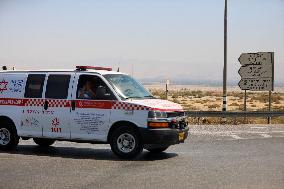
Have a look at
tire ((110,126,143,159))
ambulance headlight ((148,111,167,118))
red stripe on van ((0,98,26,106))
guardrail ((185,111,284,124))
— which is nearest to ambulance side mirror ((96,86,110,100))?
tire ((110,126,143,159))

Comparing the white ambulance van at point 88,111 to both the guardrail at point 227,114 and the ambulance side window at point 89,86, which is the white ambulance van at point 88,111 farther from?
the guardrail at point 227,114

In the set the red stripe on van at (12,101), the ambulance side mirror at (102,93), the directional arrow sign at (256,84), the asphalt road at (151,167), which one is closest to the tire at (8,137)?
the asphalt road at (151,167)

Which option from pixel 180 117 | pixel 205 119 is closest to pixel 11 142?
pixel 180 117

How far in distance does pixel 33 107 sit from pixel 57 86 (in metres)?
0.77

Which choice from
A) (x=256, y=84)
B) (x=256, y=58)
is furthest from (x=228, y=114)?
(x=256, y=58)

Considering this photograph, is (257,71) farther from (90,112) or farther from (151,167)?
(151,167)

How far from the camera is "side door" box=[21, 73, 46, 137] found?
Answer: 12.5 meters

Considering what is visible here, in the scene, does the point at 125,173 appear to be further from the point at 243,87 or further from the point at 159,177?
the point at 243,87

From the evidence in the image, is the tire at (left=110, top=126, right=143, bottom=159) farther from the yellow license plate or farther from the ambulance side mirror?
the yellow license plate

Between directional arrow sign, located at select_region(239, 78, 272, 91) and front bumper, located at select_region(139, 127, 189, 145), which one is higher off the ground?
directional arrow sign, located at select_region(239, 78, 272, 91)

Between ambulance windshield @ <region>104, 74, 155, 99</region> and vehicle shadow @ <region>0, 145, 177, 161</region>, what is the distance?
1.39 meters

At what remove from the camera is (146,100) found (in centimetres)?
1196

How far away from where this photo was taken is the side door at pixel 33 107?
12.5 m

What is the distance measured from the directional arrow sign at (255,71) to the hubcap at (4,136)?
51.4ft
